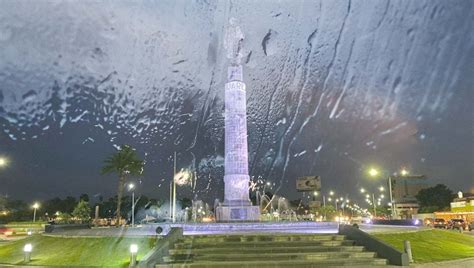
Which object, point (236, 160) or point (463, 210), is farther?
point (463, 210)

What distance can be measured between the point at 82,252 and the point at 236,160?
21.2 m

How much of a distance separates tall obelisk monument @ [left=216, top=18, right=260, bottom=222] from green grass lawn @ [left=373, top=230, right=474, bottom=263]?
17504mm

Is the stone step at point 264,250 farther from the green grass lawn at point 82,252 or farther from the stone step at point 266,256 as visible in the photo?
the green grass lawn at point 82,252

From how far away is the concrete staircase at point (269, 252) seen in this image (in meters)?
16.2

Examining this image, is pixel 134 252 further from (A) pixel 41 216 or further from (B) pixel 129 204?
(A) pixel 41 216

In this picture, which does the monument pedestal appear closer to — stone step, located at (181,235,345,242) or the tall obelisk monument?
the tall obelisk monument

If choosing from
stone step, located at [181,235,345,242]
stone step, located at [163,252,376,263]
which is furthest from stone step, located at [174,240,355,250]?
stone step, located at [163,252,376,263]

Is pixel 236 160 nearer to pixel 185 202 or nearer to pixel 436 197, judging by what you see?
pixel 185 202

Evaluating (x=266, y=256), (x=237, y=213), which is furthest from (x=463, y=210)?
(x=266, y=256)

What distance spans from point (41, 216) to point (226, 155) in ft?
303

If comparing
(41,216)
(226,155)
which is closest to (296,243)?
(226,155)

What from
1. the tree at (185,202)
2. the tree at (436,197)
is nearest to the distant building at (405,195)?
the tree at (436,197)

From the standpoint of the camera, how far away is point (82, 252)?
20.0 meters

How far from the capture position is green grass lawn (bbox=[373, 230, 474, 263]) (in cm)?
1914
